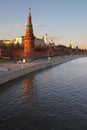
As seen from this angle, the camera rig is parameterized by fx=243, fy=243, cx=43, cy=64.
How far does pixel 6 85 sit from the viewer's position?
2862cm

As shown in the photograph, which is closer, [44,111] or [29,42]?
[44,111]

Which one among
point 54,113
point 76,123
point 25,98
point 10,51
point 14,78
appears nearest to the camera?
point 76,123

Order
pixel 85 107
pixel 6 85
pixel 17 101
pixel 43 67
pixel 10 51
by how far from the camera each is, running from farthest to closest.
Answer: pixel 10 51
pixel 43 67
pixel 6 85
pixel 17 101
pixel 85 107

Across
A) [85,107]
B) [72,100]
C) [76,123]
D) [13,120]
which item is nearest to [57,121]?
[76,123]

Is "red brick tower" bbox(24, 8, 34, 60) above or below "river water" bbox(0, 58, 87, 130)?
above

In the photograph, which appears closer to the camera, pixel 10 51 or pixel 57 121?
pixel 57 121

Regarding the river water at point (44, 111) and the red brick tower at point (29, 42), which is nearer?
the river water at point (44, 111)

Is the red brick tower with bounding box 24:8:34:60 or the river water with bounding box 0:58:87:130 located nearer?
the river water with bounding box 0:58:87:130

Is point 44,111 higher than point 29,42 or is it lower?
lower

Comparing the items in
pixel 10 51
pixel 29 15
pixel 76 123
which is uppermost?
pixel 29 15

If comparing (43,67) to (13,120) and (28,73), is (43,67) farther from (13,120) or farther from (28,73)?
(13,120)

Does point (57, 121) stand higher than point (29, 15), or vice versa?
point (29, 15)

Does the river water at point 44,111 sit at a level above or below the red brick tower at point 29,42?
below

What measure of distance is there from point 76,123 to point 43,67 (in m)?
43.3
